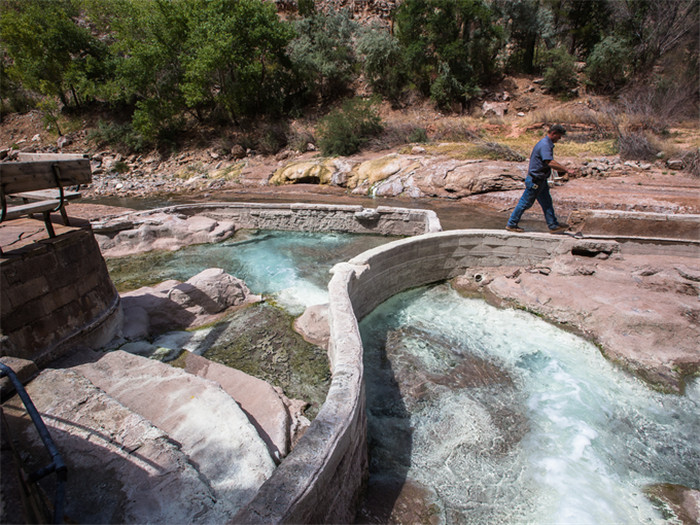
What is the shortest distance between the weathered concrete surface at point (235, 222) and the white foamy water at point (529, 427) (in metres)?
3.43

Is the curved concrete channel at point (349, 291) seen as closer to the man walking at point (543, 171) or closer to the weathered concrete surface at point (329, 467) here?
the weathered concrete surface at point (329, 467)

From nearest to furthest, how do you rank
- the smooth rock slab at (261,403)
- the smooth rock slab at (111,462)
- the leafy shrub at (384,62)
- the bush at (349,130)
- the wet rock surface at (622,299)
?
the smooth rock slab at (111,462), the smooth rock slab at (261,403), the wet rock surface at (622,299), the bush at (349,130), the leafy shrub at (384,62)

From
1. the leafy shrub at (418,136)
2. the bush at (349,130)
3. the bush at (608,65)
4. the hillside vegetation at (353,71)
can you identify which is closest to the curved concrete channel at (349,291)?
the hillside vegetation at (353,71)

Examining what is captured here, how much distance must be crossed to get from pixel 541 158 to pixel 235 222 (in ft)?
25.0

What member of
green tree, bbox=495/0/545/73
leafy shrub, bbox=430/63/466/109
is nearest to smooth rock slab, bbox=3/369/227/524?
leafy shrub, bbox=430/63/466/109

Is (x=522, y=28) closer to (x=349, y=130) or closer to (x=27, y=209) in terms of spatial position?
(x=349, y=130)

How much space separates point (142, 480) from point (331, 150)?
17.1 metres

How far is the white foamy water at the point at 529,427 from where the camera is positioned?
295 cm

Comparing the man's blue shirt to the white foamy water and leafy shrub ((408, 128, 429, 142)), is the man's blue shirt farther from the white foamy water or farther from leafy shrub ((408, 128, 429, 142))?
leafy shrub ((408, 128, 429, 142))

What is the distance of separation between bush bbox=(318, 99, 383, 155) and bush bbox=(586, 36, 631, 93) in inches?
492

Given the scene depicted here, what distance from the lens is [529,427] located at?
3.65 m

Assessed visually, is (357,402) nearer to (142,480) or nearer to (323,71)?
(142,480)

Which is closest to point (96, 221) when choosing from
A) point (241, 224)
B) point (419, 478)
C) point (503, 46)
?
point (241, 224)

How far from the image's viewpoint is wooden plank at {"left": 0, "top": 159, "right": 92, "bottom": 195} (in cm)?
321
